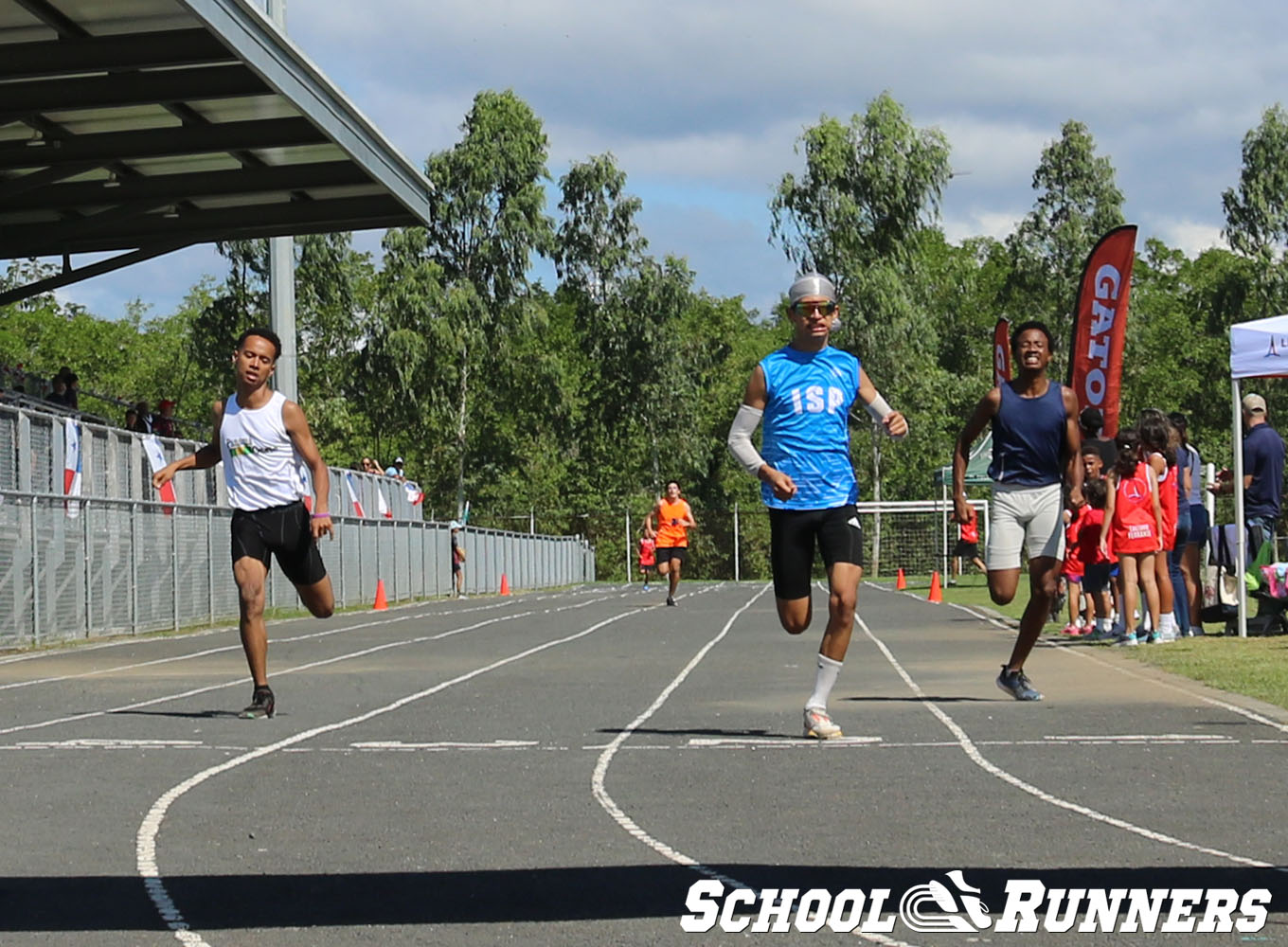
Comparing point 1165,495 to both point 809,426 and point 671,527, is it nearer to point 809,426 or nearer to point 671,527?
point 809,426

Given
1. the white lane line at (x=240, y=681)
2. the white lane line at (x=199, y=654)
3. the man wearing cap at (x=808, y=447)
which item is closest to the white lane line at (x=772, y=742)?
the man wearing cap at (x=808, y=447)

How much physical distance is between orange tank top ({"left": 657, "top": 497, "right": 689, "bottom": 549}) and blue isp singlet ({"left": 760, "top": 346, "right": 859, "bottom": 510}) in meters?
21.7

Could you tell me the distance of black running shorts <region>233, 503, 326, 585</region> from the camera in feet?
37.2

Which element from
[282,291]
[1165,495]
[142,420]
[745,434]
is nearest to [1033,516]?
[745,434]

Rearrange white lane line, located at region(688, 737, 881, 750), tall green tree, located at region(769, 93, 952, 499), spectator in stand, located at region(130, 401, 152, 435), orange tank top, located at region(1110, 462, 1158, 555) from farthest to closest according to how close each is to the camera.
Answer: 1. tall green tree, located at region(769, 93, 952, 499)
2. spectator in stand, located at region(130, 401, 152, 435)
3. orange tank top, located at region(1110, 462, 1158, 555)
4. white lane line, located at region(688, 737, 881, 750)

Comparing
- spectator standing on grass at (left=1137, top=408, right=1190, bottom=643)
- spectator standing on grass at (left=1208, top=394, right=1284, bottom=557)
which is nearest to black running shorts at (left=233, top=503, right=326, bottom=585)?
spectator standing on grass at (left=1137, top=408, right=1190, bottom=643)

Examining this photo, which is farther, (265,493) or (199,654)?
(199,654)

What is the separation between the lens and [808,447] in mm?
9961

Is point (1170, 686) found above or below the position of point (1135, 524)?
below

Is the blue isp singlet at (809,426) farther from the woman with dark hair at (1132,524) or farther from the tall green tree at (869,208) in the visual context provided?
the tall green tree at (869,208)

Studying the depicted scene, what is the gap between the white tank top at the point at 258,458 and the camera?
1138 cm

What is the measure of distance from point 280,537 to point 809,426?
323 cm

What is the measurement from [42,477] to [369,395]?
1714 inches

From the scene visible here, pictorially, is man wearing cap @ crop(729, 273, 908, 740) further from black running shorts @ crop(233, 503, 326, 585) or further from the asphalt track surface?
black running shorts @ crop(233, 503, 326, 585)
